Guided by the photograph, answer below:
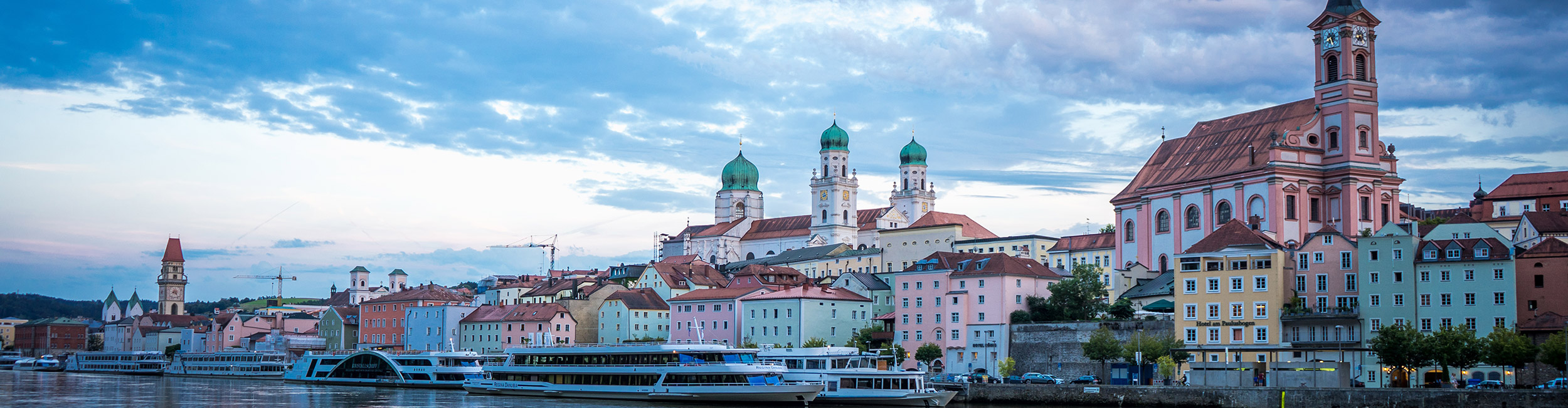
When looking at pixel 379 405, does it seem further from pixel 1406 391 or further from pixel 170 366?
pixel 170 366

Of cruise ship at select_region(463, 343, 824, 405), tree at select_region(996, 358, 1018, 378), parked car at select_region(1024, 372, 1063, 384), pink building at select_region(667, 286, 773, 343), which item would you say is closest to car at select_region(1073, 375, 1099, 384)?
parked car at select_region(1024, 372, 1063, 384)

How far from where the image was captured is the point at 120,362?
135875 millimetres

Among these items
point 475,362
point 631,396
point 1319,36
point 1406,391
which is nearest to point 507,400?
point 631,396

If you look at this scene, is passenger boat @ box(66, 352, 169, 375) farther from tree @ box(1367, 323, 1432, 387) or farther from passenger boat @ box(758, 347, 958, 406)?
tree @ box(1367, 323, 1432, 387)

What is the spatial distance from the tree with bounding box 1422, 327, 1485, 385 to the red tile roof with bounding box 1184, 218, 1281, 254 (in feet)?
36.8

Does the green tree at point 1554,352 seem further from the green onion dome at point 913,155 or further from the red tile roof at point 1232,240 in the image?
the green onion dome at point 913,155

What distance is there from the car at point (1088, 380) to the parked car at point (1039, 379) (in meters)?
1.02

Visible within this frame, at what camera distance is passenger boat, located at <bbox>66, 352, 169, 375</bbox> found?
129875 millimetres

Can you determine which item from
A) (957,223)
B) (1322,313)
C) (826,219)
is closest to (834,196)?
(826,219)

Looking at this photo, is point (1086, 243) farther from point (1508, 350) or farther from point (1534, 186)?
point (1508, 350)

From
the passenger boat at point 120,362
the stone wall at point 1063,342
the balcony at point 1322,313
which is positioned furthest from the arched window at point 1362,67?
the passenger boat at point 120,362

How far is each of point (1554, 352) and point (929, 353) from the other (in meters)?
33.8

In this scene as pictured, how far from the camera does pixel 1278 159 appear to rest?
87.9m

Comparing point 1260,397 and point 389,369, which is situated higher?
point 1260,397
